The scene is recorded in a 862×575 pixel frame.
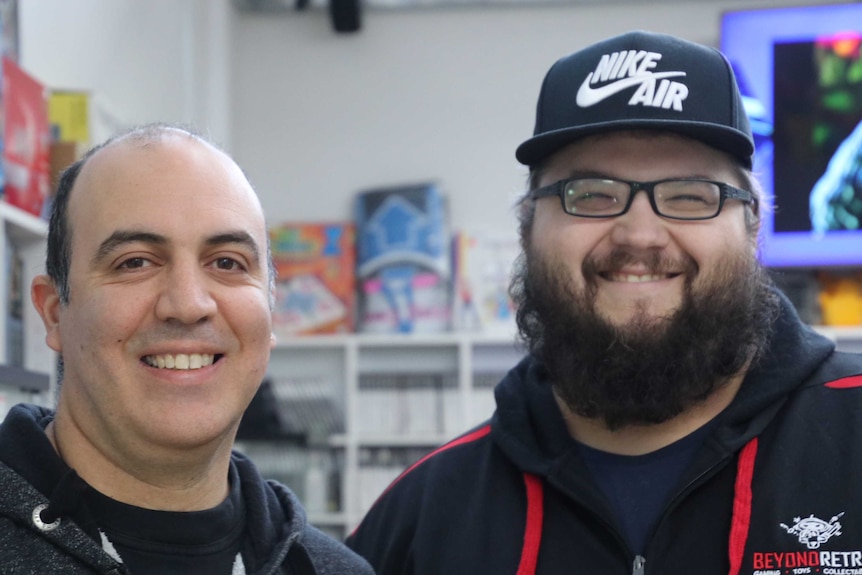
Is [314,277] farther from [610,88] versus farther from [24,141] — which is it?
[610,88]

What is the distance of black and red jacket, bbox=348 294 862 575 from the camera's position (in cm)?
159

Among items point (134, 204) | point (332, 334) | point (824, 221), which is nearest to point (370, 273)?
point (332, 334)

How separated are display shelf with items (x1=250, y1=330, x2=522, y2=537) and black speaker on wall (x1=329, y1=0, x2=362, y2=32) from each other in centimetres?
156

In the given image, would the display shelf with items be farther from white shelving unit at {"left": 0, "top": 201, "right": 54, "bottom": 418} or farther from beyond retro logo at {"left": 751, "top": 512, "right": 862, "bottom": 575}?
beyond retro logo at {"left": 751, "top": 512, "right": 862, "bottom": 575}

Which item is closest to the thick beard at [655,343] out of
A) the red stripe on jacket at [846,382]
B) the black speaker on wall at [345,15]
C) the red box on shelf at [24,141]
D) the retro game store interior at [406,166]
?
the red stripe on jacket at [846,382]

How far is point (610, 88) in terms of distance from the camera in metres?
1.74

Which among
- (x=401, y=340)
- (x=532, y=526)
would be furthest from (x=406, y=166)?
(x=532, y=526)

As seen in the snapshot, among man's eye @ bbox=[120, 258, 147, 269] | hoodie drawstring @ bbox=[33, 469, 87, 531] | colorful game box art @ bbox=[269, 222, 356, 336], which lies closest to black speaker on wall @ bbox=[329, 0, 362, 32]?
colorful game box art @ bbox=[269, 222, 356, 336]

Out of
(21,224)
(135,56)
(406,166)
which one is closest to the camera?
(21,224)

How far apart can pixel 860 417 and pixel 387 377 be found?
3.63 meters

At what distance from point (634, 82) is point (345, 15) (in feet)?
12.6

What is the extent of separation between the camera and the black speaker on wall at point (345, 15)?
5301 millimetres

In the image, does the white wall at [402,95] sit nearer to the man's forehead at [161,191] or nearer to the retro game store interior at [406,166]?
the retro game store interior at [406,166]

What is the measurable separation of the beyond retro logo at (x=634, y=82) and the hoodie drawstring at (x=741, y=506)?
21.7 inches
